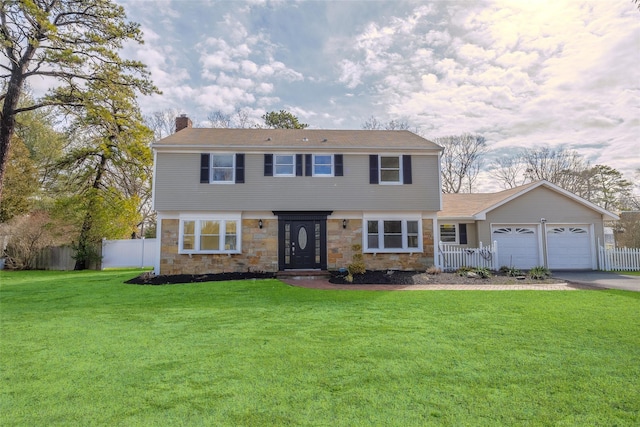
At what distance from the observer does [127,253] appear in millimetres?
18969

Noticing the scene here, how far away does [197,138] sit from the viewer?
46.9 feet

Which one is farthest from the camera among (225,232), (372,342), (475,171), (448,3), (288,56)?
(475,171)

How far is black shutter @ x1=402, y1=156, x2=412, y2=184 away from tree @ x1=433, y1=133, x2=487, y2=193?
1868 cm

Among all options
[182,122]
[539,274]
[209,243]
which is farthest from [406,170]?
[182,122]

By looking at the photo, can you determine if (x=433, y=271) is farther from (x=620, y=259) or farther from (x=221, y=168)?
(x=620, y=259)

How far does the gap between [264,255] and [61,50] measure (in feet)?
35.8

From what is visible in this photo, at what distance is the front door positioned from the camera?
44.7 feet

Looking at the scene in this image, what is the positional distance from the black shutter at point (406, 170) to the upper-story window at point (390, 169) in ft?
0.40

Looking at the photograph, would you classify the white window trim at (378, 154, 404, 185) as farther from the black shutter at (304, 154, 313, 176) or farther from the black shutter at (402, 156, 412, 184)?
the black shutter at (304, 154, 313, 176)

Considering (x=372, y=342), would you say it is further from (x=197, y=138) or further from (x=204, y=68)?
(x=204, y=68)

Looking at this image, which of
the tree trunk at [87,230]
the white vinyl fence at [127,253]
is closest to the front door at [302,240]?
the white vinyl fence at [127,253]

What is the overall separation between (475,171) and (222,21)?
26.3m

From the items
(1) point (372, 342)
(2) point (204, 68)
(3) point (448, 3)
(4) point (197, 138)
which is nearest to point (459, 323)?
(1) point (372, 342)

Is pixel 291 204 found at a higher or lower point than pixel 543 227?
higher
